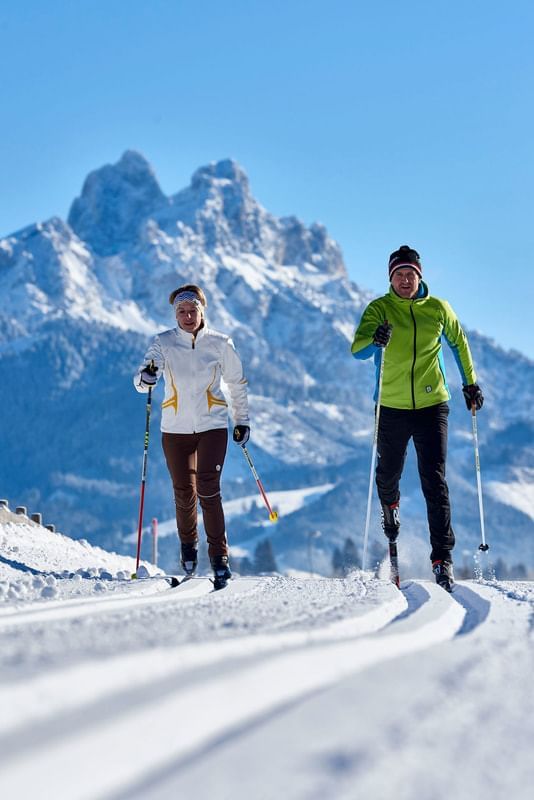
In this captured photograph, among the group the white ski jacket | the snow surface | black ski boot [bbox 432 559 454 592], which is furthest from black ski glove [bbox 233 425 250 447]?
the snow surface

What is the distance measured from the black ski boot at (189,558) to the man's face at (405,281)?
8.91 ft

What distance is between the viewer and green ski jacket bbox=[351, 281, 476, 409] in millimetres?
6566

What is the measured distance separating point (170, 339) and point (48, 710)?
214 inches

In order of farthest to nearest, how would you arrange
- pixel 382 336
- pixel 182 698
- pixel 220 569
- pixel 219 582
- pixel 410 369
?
pixel 410 369 < pixel 382 336 < pixel 220 569 < pixel 219 582 < pixel 182 698

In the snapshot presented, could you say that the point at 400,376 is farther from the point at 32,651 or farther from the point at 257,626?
the point at 32,651

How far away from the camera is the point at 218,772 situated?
129cm

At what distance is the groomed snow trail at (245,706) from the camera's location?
1.27m

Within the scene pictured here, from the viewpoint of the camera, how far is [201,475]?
641cm

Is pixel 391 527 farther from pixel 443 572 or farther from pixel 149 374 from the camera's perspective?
pixel 149 374

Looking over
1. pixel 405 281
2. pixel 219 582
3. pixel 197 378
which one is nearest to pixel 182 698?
pixel 219 582

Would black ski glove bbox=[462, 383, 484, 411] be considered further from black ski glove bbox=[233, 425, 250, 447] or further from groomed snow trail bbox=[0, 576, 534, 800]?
groomed snow trail bbox=[0, 576, 534, 800]

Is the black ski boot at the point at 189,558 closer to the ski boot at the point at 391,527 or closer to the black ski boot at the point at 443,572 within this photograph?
the ski boot at the point at 391,527

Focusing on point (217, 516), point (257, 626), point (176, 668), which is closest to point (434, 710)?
point (176, 668)

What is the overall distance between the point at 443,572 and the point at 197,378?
91.6 inches
